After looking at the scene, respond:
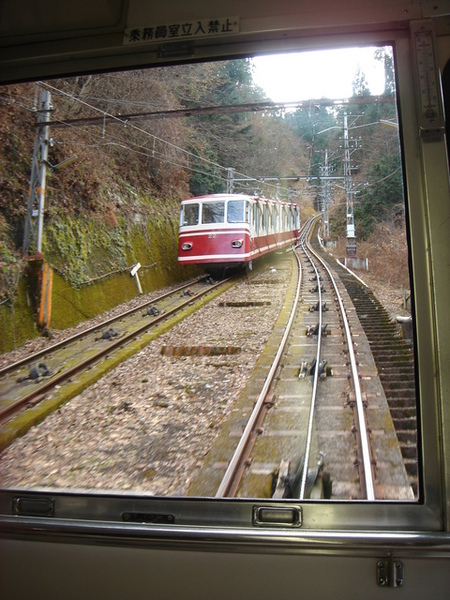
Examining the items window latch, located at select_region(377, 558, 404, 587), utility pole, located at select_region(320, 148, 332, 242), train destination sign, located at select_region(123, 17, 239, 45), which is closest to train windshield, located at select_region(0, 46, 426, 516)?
utility pole, located at select_region(320, 148, 332, 242)

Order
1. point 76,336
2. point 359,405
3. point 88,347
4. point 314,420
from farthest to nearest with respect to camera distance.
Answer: point 88,347
point 76,336
point 359,405
point 314,420

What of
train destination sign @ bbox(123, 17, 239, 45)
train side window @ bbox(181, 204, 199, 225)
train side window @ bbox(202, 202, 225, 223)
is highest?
train destination sign @ bbox(123, 17, 239, 45)

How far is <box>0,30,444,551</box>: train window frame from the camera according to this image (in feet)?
4.44

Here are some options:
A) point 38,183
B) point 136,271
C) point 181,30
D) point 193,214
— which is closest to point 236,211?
point 193,214

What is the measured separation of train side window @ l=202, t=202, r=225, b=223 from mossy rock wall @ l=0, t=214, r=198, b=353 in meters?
0.24

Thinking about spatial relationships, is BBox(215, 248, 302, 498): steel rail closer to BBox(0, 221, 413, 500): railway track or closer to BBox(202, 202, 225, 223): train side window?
BBox(0, 221, 413, 500): railway track

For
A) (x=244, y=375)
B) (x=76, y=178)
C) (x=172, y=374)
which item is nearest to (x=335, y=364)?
(x=244, y=375)

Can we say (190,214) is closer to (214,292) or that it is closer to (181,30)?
(214,292)

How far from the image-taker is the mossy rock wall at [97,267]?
331cm

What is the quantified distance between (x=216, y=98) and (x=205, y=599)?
1.96 meters

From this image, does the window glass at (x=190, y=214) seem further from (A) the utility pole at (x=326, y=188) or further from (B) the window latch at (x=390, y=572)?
(B) the window latch at (x=390, y=572)

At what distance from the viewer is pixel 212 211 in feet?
10.7

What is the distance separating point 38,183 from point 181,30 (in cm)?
125

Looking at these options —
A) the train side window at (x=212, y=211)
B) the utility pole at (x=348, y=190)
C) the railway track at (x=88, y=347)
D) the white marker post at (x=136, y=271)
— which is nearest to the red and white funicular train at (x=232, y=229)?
the train side window at (x=212, y=211)
